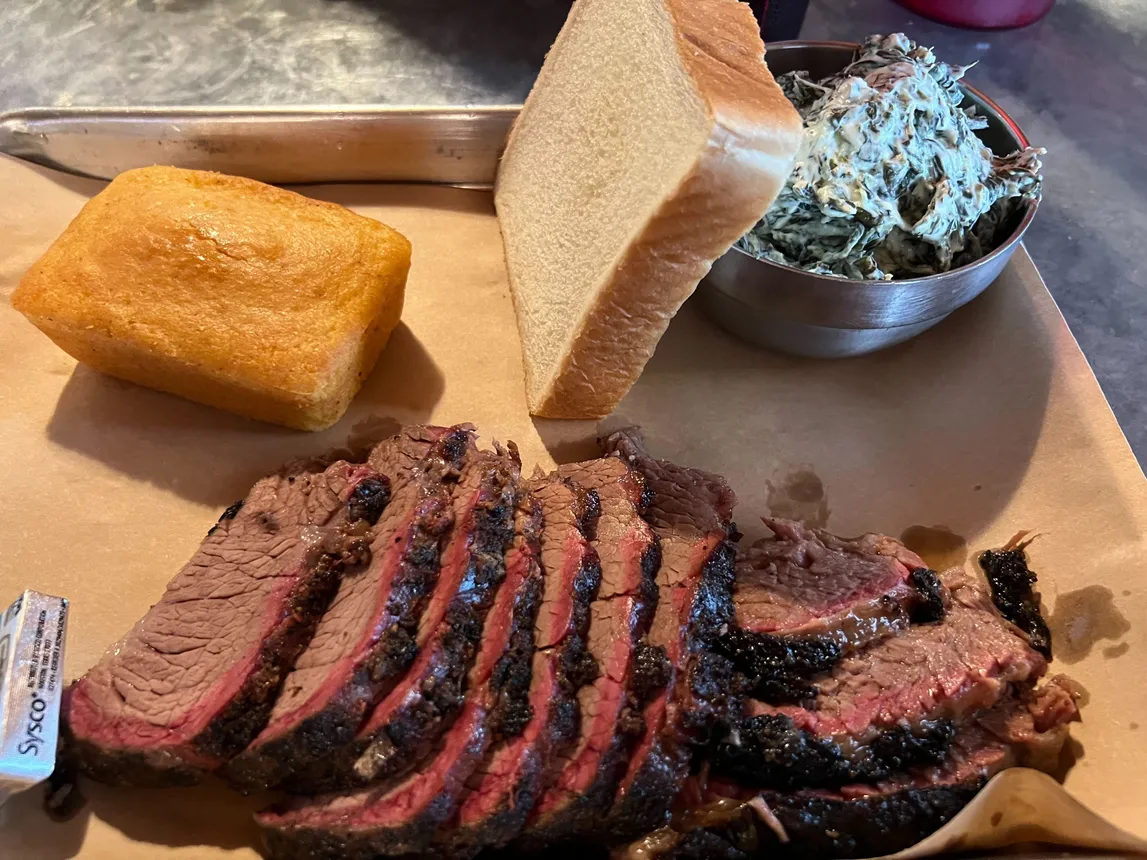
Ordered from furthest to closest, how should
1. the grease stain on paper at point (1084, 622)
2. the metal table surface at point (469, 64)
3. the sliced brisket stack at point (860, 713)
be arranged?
the metal table surface at point (469, 64)
the grease stain on paper at point (1084, 622)
the sliced brisket stack at point (860, 713)

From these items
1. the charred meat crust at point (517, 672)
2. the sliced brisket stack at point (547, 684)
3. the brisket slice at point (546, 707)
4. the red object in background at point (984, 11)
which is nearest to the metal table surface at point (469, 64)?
the red object in background at point (984, 11)

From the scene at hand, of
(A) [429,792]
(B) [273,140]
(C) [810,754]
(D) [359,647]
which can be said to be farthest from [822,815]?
(B) [273,140]

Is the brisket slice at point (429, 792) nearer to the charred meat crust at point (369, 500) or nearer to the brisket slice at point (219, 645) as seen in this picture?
→ the brisket slice at point (219, 645)

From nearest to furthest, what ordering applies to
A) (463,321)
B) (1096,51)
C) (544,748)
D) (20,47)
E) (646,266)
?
(544,748), (646,266), (463,321), (20,47), (1096,51)

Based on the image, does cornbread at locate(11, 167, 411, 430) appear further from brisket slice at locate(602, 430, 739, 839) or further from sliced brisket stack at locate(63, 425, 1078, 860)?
brisket slice at locate(602, 430, 739, 839)

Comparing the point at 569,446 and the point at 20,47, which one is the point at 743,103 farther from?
the point at 20,47

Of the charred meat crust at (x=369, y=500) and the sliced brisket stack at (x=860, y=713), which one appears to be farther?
the charred meat crust at (x=369, y=500)

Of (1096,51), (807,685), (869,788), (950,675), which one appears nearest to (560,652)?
(807,685)
